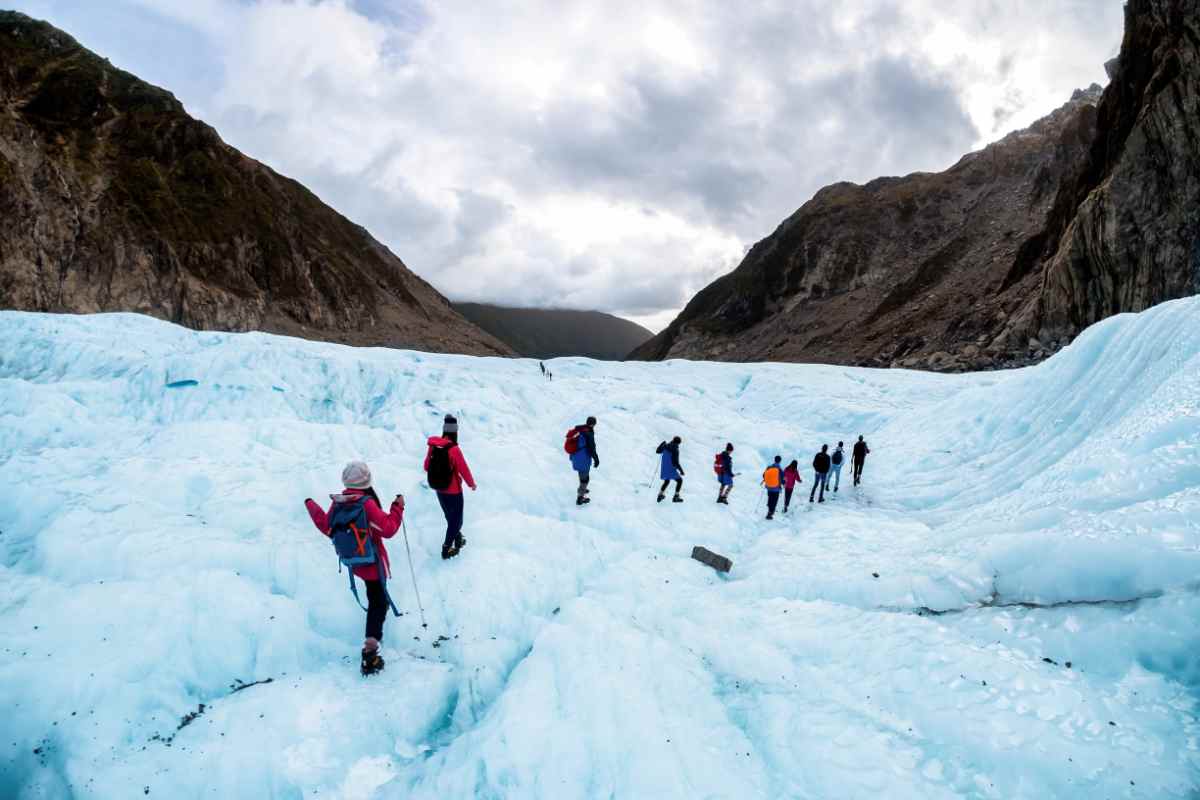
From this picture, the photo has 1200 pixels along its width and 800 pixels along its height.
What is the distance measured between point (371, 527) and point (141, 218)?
84.8 meters

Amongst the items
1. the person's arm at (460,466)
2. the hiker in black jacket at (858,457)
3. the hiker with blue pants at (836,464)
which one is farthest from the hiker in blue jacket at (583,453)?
the hiker in black jacket at (858,457)

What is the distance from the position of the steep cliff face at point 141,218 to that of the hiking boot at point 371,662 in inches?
2776

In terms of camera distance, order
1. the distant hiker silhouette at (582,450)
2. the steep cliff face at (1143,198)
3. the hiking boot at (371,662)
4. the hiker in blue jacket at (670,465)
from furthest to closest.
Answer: the steep cliff face at (1143,198)
the hiker in blue jacket at (670,465)
the distant hiker silhouette at (582,450)
the hiking boot at (371,662)

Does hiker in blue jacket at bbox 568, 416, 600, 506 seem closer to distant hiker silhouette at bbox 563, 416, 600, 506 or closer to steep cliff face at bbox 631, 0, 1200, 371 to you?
distant hiker silhouette at bbox 563, 416, 600, 506

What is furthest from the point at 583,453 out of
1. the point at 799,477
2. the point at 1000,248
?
the point at 1000,248

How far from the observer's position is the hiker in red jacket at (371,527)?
17.1ft

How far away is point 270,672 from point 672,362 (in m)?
29.0

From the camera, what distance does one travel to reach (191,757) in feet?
13.4

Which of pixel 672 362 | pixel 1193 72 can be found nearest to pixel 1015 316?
pixel 1193 72

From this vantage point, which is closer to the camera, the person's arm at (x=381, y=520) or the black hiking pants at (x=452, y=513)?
the person's arm at (x=381, y=520)

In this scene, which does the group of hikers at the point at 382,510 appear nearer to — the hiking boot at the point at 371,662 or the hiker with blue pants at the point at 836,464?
the hiking boot at the point at 371,662

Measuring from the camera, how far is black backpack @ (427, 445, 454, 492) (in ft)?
23.2

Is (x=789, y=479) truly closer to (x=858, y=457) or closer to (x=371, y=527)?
(x=858, y=457)

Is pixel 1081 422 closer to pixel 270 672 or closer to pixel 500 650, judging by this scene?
pixel 500 650
